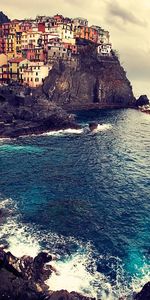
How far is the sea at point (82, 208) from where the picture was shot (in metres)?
47.4

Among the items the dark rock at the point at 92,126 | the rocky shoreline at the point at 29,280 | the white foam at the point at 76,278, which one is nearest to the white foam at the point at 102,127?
the dark rock at the point at 92,126

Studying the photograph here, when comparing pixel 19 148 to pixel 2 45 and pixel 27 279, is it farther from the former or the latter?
pixel 2 45

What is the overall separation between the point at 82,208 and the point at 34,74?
4779 inches

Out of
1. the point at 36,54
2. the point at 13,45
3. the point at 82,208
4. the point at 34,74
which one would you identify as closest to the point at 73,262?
the point at 82,208

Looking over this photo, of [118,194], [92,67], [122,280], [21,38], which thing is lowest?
[122,280]

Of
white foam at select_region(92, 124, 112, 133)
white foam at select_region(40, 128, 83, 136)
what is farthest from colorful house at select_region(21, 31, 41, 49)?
white foam at select_region(40, 128, 83, 136)

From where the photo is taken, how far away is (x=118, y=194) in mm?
72625

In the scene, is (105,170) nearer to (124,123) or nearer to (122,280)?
(122,280)

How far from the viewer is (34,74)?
174m

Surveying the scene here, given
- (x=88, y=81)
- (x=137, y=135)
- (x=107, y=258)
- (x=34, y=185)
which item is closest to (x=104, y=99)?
(x=88, y=81)

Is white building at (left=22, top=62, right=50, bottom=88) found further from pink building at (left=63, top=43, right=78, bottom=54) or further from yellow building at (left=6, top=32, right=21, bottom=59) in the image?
yellow building at (left=6, top=32, right=21, bottom=59)

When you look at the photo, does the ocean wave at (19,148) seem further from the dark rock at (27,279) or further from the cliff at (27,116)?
the dark rock at (27,279)

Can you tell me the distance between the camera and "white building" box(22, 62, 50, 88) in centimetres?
17350

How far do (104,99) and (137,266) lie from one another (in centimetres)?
15665
